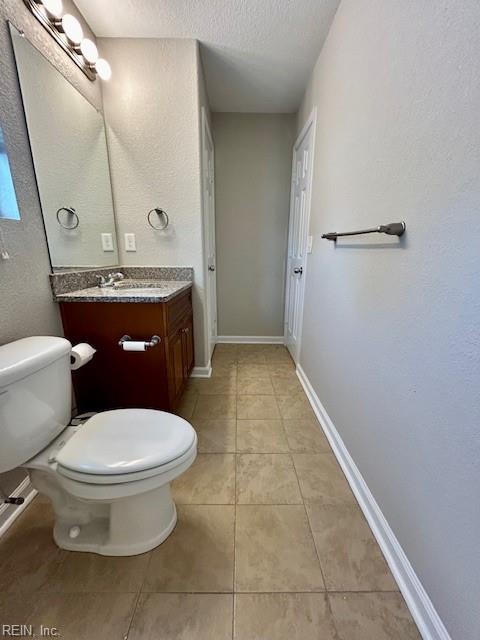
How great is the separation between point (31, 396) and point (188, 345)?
3.61 ft

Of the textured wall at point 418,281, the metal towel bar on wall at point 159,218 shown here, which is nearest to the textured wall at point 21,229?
the metal towel bar on wall at point 159,218

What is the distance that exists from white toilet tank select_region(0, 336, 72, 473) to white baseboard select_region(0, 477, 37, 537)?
1.33 feet

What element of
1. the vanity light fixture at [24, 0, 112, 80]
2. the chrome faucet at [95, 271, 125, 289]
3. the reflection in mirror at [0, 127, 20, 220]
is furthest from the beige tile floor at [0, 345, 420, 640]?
the vanity light fixture at [24, 0, 112, 80]

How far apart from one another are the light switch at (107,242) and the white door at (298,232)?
4.82 ft

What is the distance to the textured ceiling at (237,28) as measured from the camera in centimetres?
139

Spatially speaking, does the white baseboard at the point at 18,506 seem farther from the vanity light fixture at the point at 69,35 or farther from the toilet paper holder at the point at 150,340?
the vanity light fixture at the point at 69,35

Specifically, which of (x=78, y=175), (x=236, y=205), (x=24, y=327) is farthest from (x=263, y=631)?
(x=236, y=205)

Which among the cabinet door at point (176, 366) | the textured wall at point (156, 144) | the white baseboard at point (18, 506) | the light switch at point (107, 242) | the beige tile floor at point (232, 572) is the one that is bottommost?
the beige tile floor at point (232, 572)

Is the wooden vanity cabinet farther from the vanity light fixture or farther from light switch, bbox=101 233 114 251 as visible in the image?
the vanity light fixture

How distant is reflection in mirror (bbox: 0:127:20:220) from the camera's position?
1.01 meters

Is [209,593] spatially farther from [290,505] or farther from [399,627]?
[399,627]

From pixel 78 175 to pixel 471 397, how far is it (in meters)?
2.00

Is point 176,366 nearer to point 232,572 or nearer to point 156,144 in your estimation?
point 232,572

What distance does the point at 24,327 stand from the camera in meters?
1.12
